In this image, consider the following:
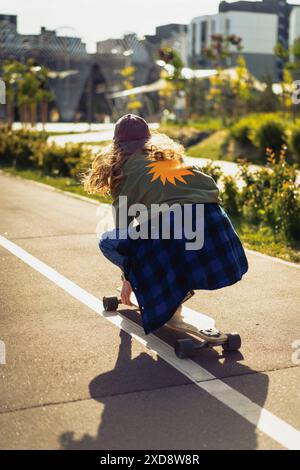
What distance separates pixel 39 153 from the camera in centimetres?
1997

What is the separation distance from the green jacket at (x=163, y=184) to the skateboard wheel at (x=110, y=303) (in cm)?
108

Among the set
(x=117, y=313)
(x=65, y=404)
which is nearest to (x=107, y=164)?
(x=117, y=313)

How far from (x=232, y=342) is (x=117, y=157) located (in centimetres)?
151

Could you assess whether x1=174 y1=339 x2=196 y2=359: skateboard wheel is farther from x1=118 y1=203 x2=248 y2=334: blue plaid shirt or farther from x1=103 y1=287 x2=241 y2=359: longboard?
x1=118 y1=203 x2=248 y2=334: blue plaid shirt

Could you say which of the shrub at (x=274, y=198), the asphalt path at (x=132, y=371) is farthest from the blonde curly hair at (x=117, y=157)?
the shrub at (x=274, y=198)

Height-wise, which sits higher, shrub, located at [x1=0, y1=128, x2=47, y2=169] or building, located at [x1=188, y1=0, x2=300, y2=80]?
building, located at [x1=188, y1=0, x2=300, y2=80]

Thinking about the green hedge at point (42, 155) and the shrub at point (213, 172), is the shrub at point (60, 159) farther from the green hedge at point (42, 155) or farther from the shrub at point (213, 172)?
the shrub at point (213, 172)

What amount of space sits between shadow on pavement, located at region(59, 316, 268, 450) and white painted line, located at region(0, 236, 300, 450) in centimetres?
5

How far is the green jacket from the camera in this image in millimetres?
4965

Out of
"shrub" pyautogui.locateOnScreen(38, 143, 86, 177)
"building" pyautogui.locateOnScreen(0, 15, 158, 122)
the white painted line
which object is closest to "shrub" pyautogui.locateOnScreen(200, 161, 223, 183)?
the white painted line

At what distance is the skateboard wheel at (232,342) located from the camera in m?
4.97

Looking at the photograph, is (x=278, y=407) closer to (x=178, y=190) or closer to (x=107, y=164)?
(x=178, y=190)

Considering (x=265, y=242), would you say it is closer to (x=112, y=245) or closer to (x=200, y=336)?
(x=200, y=336)

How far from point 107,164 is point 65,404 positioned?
72.2 inches
